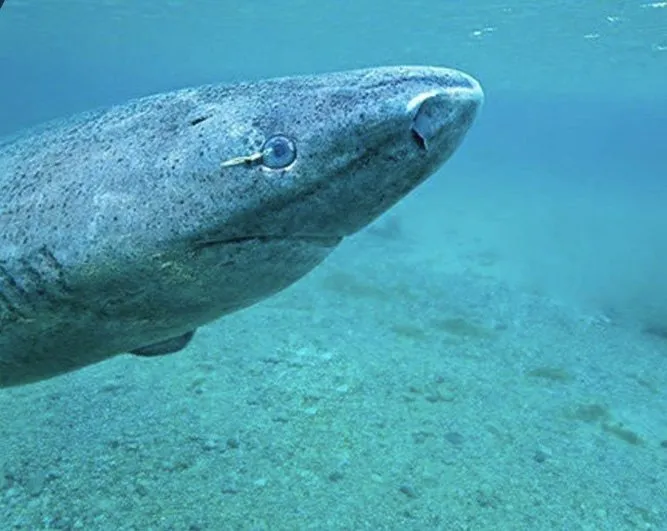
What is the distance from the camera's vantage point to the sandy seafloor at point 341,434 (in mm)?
4477

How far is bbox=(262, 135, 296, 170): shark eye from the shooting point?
164 cm

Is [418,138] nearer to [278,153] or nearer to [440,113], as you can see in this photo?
[440,113]

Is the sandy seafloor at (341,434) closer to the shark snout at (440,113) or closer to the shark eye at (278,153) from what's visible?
the shark eye at (278,153)

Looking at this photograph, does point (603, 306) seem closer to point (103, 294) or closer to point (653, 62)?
point (103, 294)

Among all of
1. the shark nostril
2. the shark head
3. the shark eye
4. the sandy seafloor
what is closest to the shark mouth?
the shark head

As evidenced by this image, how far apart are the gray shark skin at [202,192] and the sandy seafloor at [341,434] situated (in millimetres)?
2807

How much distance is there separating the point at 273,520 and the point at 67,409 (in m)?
2.48

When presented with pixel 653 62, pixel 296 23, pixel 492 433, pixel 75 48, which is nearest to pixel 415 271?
pixel 492 433

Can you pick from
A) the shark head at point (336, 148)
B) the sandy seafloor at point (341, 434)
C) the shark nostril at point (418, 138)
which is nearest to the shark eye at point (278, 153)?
the shark head at point (336, 148)

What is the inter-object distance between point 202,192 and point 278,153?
253 mm

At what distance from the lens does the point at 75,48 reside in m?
62.0

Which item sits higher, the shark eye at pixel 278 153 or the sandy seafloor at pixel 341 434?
the shark eye at pixel 278 153

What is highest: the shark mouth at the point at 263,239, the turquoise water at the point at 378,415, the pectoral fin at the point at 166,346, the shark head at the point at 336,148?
the shark head at the point at 336,148

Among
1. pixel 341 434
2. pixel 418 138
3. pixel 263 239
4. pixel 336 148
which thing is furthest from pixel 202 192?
pixel 341 434
